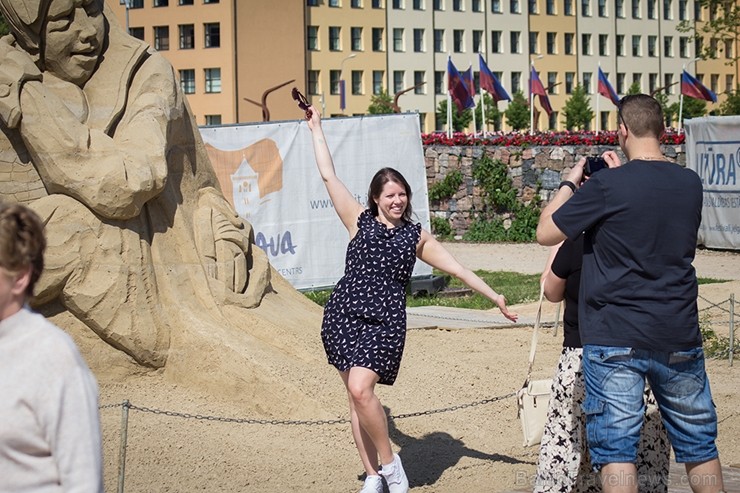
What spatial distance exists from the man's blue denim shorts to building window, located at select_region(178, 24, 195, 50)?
55.3m

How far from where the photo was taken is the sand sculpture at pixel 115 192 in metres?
7.34

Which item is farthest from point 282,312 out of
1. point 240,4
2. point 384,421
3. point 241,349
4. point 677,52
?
point 677,52

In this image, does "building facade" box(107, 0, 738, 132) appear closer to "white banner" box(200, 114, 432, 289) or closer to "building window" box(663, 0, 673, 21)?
"building window" box(663, 0, 673, 21)

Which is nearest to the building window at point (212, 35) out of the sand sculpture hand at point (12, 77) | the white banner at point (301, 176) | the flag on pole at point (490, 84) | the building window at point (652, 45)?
the flag on pole at point (490, 84)

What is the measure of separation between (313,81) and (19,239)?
5767 cm

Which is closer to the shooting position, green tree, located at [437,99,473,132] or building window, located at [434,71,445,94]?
green tree, located at [437,99,473,132]

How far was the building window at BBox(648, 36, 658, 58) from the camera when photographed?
72.1 m

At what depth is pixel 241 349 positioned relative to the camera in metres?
7.58

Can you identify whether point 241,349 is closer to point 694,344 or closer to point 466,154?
point 694,344

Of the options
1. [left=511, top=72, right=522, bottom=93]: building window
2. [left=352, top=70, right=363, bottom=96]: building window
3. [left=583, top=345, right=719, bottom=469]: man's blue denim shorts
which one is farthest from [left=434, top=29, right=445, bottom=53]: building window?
[left=583, top=345, right=719, bottom=469]: man's blue denim shorts

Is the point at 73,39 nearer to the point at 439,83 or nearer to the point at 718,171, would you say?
the point at 718,171

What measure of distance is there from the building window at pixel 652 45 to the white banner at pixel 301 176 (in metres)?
59.8

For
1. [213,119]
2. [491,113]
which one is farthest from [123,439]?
[213,119]

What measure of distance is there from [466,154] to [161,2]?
38373 millimetres
